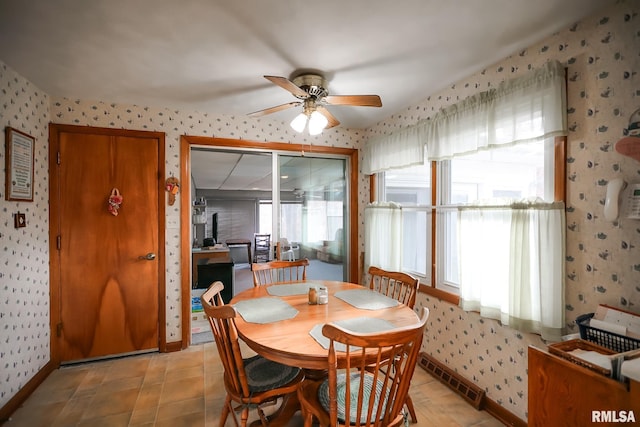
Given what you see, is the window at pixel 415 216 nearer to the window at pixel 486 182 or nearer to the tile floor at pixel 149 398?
the window at pixel 486 182

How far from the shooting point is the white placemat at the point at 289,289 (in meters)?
2.18

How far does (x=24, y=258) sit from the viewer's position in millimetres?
2230

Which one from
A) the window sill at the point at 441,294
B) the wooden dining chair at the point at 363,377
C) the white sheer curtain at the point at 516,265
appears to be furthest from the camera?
the window sill at the point at 441,294

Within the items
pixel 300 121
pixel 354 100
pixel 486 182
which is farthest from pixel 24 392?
pixel 486 182

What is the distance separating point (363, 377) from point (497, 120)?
1.78 metres

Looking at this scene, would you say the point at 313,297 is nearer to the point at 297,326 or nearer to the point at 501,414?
the point at 297,326

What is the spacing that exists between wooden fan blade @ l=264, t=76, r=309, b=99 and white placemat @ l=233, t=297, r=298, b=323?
4.32 ft

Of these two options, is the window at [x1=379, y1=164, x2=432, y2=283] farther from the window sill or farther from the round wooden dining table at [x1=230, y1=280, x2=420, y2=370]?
the round wooden dining table at [x1=230, y1=280, x2=420, y2=370]

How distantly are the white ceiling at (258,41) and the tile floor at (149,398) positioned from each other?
238cm

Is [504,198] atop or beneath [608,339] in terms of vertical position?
atop

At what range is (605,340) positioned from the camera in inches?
49.8

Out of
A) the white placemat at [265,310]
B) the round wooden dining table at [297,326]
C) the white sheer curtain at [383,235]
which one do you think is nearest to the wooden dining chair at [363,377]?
the round wooden dining table at [297,326]

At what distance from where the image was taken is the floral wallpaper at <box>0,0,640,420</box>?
1421 mm

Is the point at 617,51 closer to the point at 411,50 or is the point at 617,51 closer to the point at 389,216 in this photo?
the point at 411,50
